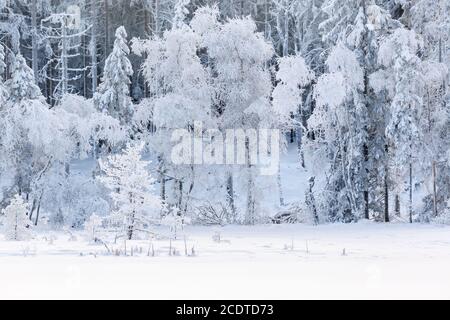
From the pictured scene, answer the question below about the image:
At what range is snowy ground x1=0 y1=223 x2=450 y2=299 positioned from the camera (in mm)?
6605

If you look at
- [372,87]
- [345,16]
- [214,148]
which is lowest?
[214,148]

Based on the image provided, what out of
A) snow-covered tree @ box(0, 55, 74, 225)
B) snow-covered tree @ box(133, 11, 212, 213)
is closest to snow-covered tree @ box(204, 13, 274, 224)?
snow-covered tree @ box(133, 11, 212, 213)

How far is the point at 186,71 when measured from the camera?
23.2 m

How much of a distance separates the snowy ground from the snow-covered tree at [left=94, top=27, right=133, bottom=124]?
19.5m

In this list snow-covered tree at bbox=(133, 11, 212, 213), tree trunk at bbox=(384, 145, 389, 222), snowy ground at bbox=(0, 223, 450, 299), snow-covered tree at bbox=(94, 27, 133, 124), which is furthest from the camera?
snow-covered tree at bbox=(94, 27, 133, 124)

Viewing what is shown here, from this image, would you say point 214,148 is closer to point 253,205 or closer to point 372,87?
point 253,205

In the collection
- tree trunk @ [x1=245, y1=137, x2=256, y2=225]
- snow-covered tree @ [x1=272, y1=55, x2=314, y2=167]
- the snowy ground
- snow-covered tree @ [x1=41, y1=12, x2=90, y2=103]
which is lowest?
the snowy ground

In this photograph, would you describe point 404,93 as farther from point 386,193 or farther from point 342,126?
point 386,193

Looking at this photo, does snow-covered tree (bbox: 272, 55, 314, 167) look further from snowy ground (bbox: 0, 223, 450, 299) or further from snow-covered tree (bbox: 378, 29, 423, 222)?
snowy ground (bbox: 0, 223, 450, 299)
